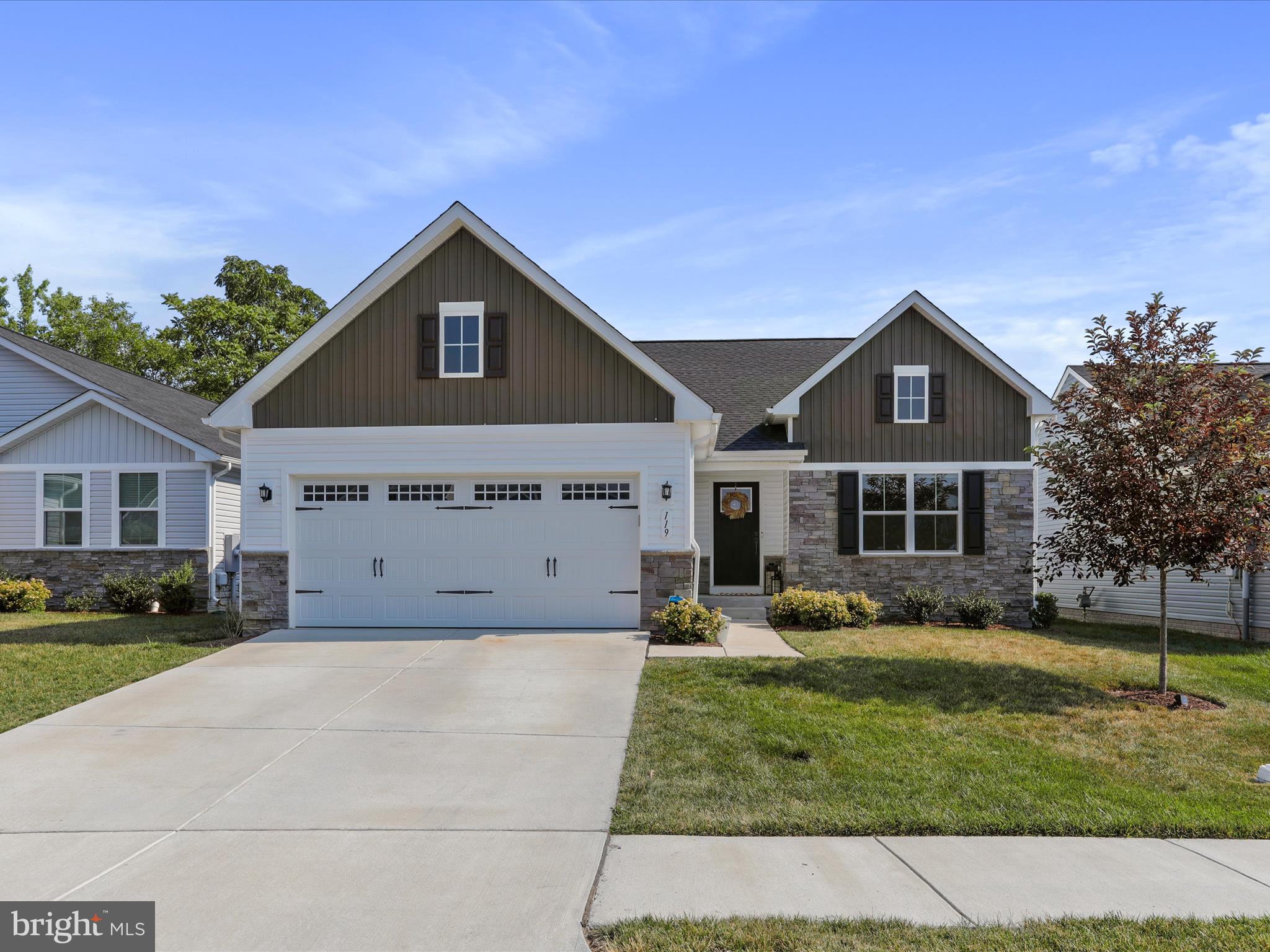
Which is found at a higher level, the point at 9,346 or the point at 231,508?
the point at 9,346

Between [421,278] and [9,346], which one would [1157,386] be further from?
[9,346]

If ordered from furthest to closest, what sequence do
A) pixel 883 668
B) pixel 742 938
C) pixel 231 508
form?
pixel 231 508, pixel 883 668, pixel 742 938

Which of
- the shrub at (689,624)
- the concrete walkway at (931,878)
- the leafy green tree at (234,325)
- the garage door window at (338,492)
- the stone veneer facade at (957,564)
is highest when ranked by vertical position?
the leafy green tree at (234,325)

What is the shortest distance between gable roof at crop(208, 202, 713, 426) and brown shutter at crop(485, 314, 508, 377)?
832mm

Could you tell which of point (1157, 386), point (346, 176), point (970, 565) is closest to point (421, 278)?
point (346, 176)

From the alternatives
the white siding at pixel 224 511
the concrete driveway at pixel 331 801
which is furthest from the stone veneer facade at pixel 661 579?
the white siding at pixel 224 511

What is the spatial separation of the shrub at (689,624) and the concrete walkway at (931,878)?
22.0ft

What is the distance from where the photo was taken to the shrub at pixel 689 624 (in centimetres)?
1202

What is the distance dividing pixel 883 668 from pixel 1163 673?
3005 millimetres

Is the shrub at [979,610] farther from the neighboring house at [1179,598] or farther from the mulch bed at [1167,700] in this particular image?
the mulch bed at [1167,700]

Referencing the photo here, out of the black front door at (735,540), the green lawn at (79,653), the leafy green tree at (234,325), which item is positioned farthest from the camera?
the leafy green tree at (234,325)

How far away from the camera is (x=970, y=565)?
1605 cm

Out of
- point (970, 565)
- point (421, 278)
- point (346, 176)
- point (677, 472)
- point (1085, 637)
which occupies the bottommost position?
point (1085, 637)

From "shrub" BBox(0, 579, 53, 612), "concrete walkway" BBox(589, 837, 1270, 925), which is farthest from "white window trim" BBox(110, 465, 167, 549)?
"concrete walkway" BBox(589, 837, 1270, 925)
